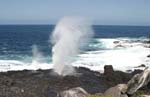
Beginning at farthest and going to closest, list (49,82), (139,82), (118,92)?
(49,82)
(139,82)
(118,92)

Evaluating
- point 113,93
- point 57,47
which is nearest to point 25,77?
point 57,47

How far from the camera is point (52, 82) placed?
Answer: 1223 inches

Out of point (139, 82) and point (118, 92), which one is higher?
point (139, 82)

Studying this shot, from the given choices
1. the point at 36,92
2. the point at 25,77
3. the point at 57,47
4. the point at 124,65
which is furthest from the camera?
the point at 124,65

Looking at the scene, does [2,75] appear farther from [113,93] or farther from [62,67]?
[113,93]

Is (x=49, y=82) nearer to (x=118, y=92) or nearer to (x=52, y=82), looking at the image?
(x=52, y=82)

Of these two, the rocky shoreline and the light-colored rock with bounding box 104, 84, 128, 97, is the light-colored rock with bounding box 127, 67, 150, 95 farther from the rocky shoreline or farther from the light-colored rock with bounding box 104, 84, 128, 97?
the rocky shoreline

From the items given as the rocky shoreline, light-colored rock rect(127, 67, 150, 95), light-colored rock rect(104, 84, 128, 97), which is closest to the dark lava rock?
the rocky shoreline

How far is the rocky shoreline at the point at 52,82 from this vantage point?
27423mm

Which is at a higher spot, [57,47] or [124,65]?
[57,47]

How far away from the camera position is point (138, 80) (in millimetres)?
21031

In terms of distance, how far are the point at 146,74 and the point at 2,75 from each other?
17.1 meters

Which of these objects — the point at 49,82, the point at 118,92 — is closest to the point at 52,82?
the point at 49,82

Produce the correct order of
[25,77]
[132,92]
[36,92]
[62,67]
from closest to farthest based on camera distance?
1. [132,92]
2. [36,92]
3. [25,77]
4. [62,67]
